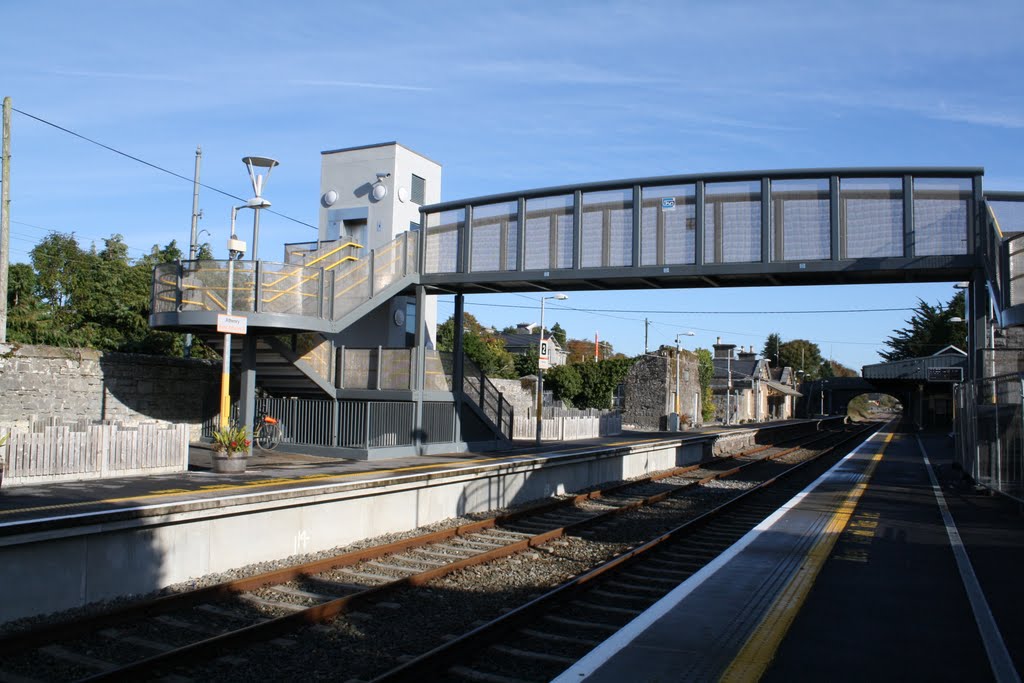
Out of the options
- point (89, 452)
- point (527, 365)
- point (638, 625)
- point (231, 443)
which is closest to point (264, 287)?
point (231, 443)

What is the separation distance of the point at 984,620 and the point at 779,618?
6.09ft

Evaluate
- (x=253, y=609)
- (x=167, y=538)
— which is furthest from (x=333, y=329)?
(x=253, y=609)

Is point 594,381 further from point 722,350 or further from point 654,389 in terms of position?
point 722,350

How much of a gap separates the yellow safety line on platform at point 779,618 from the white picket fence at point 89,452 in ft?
39.4

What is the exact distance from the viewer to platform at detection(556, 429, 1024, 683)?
6000 mm

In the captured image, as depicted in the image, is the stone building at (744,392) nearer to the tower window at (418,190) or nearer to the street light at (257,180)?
the tower window at (418,190)

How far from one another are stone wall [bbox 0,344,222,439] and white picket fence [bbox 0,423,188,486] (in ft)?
11.0

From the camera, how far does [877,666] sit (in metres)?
6.13

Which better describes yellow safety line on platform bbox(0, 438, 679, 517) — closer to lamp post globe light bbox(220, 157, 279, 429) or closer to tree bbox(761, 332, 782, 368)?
lamp post globe light bbox(220, 157, 279, 429)

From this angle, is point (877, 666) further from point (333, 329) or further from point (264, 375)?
point (264, 375)

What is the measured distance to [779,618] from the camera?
723 centimetres

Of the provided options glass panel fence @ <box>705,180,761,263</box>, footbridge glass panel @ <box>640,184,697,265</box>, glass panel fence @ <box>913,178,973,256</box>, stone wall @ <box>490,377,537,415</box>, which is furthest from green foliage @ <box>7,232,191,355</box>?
glass panel fence @ <box>913,178,973,256</box>

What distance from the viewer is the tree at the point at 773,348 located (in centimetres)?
15700

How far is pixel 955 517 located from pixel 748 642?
9.24 meters
